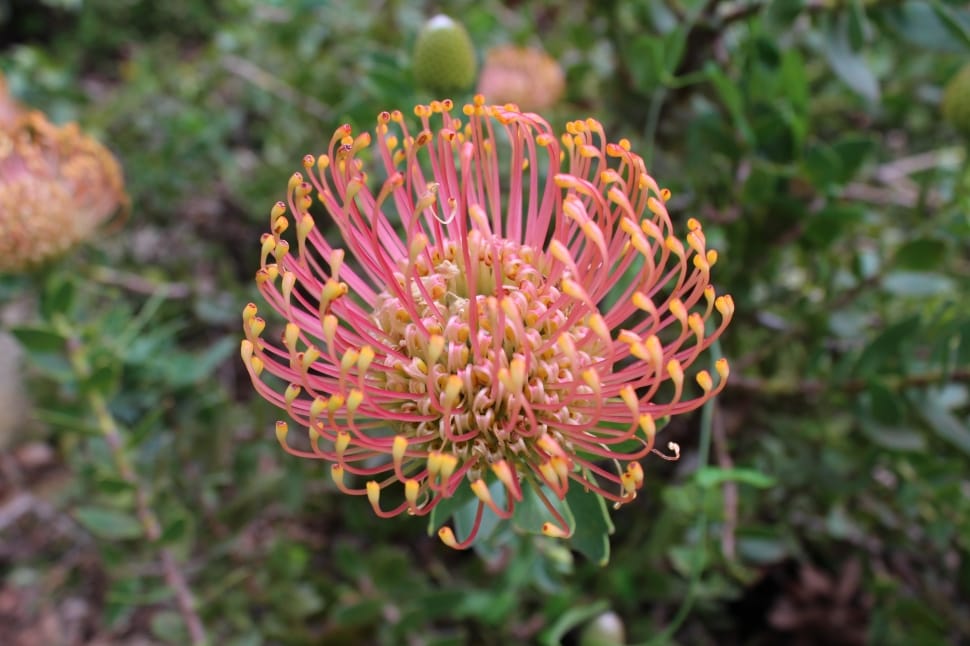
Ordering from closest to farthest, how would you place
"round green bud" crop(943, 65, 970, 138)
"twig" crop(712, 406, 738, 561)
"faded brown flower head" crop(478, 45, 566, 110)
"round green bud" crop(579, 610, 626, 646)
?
"round green bud" crop(579, 610, 626, 646) < "twig" crop(712, 406, 738, 561) < "round green bud" crop(943, 65, 970, 138) < "faded brown flower head" crop(478, 45, 566, 110)

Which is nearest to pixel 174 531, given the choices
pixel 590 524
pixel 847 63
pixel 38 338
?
pixel 38 338

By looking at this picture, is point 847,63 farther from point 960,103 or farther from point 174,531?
point 174,531

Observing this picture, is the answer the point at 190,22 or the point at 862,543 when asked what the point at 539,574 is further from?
the point at 190,22

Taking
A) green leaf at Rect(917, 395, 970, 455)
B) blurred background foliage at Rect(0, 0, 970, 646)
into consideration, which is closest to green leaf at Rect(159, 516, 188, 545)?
blurred background foliage at Rect(0, 0, 970, 646)

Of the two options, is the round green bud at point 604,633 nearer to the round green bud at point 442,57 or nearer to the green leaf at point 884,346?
the green leaf at point 884,346

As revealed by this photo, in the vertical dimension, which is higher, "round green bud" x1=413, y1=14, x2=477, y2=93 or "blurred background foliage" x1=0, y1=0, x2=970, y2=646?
"round green bud" x1=413, y1=14, x2=477, y2=93

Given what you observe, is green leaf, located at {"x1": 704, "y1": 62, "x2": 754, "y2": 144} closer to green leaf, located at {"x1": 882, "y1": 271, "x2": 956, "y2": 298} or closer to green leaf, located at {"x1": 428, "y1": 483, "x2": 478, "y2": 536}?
green leaf, located at {"x1": 882, "y1": 271, "x2": 956, "y2": 298}

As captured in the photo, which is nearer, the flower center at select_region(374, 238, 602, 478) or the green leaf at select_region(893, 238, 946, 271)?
the flower center at select_region(374, 238, 602, 478)
